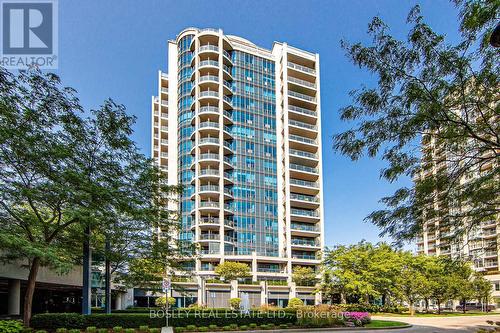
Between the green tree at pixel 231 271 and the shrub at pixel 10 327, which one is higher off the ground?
the shrub at pixel 10 327

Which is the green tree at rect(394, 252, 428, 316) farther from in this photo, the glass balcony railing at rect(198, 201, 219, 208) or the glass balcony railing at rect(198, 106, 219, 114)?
the glass balcony railing at rect(198, 106, 219, 114)

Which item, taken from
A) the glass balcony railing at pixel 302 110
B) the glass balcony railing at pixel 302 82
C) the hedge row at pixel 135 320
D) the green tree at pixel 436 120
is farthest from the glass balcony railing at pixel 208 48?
the green tree at pixel 436 120

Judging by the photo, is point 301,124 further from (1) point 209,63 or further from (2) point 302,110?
(1) point 209,63

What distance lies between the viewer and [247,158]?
2928 inches

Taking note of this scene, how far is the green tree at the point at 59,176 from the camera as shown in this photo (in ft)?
59.4

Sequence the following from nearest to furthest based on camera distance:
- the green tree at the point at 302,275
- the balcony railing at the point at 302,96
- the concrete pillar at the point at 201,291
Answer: the concrete pillar at the point at 201,291
the green tree at the point at 302,275
the balcony railing at the point at 302,96

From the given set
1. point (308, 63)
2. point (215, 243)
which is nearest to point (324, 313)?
point (215, 243)

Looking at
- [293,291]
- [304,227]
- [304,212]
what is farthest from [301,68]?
[293,291]

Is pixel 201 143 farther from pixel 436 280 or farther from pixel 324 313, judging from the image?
pixel 324 313

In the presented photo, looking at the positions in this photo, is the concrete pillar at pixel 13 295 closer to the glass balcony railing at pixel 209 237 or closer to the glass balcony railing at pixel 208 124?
the glass balcony railing at pixel 209 237

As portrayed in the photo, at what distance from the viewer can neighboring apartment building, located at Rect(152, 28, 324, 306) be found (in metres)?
68.8

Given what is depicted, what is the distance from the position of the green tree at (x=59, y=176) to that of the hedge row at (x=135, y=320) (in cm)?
106

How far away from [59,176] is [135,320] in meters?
8.52

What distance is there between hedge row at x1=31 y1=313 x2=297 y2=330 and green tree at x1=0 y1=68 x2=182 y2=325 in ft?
3.48
